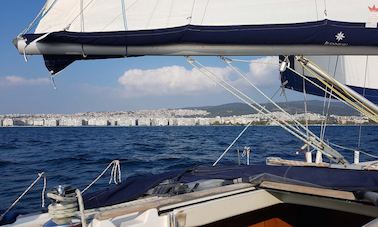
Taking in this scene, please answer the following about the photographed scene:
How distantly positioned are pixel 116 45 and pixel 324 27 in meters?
1.58

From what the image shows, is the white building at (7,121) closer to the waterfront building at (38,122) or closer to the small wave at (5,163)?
the waterfront building at (38,122)

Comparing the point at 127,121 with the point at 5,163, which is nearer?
the point at 5,163

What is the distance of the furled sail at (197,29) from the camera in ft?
10.3

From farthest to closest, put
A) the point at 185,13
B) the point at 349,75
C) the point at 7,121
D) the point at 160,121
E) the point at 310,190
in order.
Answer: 1. the point at 7,121
2. the point at 160,121
3. the point at 349,75
4. the point at 185,13
5. the point at 310,190

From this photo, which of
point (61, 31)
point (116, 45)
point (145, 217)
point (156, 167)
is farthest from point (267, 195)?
point (156, 167)

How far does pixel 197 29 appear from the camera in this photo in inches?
128

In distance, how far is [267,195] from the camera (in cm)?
326

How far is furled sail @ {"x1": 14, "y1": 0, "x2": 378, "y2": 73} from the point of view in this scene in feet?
10.3

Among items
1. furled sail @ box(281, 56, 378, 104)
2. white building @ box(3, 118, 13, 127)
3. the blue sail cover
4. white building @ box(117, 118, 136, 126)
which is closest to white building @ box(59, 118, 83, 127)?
white building @ box(117, 118, 136, 126)

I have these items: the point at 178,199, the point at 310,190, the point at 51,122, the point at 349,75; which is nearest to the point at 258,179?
the point at 310,190

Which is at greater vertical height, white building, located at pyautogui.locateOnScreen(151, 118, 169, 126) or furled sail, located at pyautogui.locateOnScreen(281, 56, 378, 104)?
furled sail, located at pyautogui.locateOnScreen(281, 56, 378, 104)

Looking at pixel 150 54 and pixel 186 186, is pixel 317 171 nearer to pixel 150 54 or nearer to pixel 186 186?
pixel 186 186

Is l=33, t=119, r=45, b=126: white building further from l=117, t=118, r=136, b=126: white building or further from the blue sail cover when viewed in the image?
the blue sail cover

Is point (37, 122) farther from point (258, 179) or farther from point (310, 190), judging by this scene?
point (310, 190)
